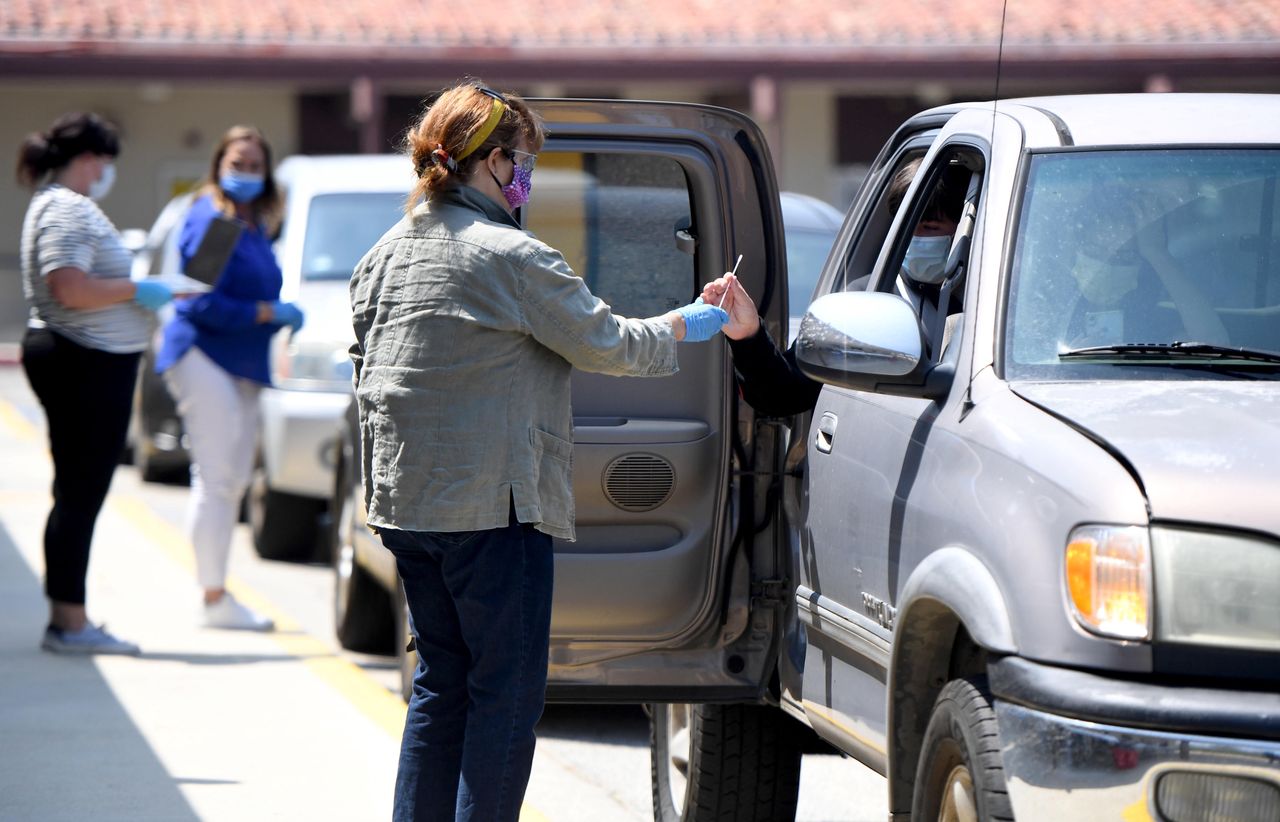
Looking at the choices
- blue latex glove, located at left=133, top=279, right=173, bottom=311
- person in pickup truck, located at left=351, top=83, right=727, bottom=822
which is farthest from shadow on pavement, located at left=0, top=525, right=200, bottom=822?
person in pickup truck, located at left=351, top=83, right=727, bottom=822

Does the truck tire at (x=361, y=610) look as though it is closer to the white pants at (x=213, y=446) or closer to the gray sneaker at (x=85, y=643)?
the white pants at (x=213, y=446)

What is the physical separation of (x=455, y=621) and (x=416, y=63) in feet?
71.4

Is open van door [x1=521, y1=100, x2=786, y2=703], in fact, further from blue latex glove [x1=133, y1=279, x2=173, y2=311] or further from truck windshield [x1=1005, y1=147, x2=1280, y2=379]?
blue latex glove [x1=133, y1=279, x2=173, y2=311]

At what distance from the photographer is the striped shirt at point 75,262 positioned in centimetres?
748

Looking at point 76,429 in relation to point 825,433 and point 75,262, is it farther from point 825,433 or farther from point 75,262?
point 825,433

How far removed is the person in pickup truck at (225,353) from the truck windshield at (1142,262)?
493 centimetres

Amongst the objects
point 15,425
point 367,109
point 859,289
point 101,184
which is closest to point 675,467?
point 859,289

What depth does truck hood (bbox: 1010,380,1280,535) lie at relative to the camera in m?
3.10

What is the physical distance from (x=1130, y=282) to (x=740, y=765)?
1.77 m

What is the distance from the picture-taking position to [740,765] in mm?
4977

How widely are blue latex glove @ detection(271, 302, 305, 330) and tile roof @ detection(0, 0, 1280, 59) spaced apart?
56.3 feet

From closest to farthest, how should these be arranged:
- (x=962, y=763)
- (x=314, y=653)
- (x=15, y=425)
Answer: (x=962, y=763) → (x=314, y=653) → (x=15, y=425)

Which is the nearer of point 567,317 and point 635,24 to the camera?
point 567,317

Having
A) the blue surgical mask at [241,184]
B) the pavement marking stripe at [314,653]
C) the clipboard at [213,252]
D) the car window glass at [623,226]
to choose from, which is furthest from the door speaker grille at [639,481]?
the blue surgical mask at [241,184]
